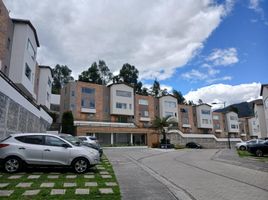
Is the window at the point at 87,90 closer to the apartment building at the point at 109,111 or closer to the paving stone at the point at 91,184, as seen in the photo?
the apartment building at the point at 109,111

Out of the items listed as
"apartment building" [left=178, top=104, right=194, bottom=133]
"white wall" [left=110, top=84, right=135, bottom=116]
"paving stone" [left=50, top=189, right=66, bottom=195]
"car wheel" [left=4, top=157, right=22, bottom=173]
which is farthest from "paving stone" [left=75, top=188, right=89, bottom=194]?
"apartment building" [left=178, top=104, right=194, bottom=133]

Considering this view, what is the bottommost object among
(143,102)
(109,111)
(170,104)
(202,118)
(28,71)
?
(28,71)

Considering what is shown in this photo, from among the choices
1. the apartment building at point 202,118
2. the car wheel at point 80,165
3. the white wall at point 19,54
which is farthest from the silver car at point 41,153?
the apartment building at point 202,118

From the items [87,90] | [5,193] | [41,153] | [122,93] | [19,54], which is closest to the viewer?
[5,193]

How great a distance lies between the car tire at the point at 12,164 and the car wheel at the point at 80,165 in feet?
7.31

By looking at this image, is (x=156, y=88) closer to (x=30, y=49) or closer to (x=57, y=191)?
(x=30, y=49)

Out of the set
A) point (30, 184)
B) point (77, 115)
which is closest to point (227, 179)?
point (30, 184)

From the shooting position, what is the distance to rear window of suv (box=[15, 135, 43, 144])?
11309 mm

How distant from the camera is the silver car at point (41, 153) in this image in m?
10.8

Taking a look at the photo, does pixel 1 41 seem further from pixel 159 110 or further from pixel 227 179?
pixel 159 110

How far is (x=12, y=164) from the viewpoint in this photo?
35.2 feet

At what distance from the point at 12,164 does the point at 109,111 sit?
152ft

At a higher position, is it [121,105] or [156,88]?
[156,88]

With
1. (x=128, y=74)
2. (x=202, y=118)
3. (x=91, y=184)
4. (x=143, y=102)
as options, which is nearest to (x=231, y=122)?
A: (x=202, y=118)
